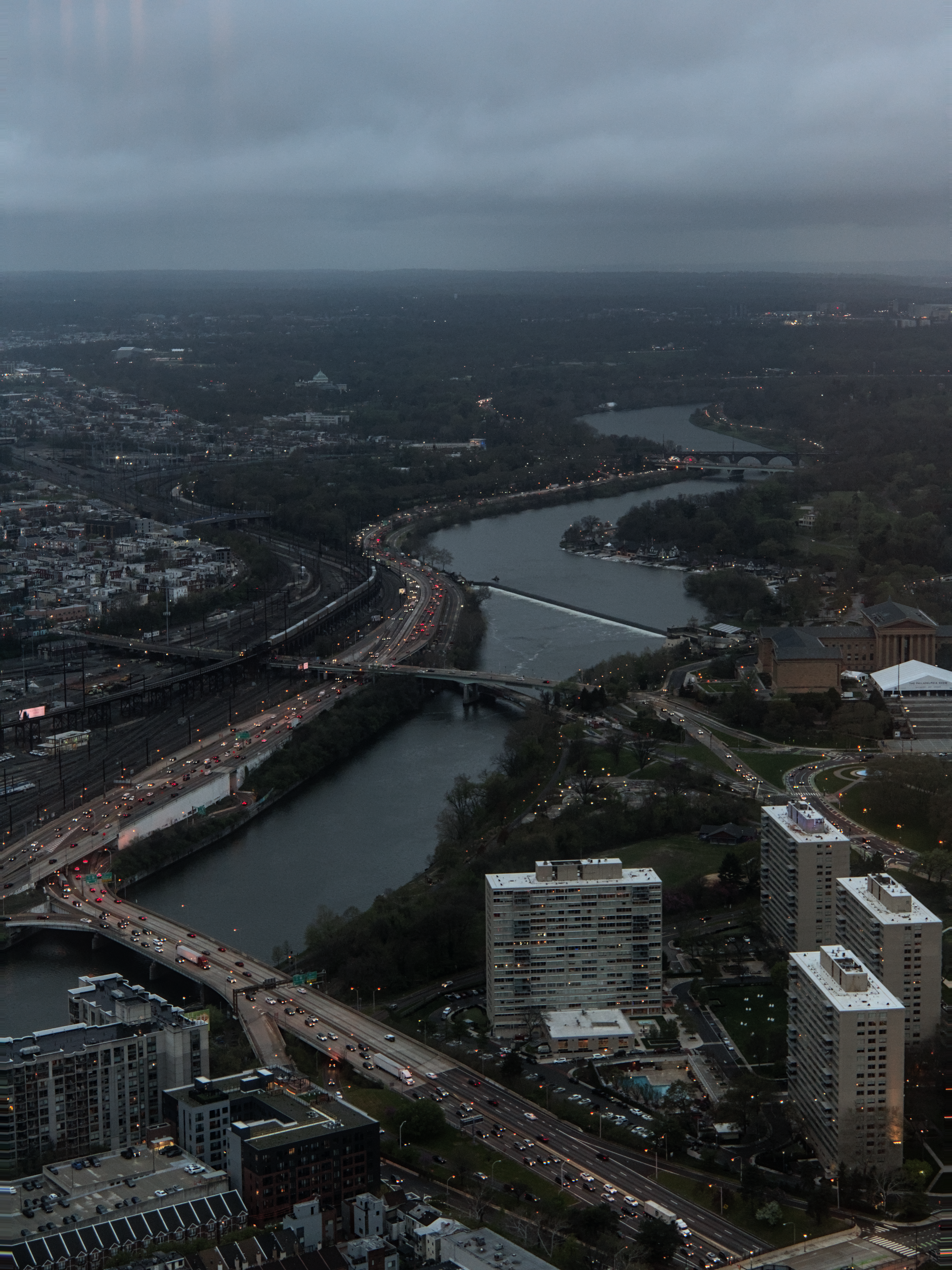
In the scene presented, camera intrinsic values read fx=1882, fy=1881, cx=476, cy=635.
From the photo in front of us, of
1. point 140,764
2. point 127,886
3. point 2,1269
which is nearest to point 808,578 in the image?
point 140,764

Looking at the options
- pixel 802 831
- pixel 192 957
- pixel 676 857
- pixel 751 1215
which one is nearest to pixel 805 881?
pixel 802 831

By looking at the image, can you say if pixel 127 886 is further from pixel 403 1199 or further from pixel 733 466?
pixel 733 466

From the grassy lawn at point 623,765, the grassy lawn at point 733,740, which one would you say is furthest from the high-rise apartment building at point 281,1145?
the grassy lawn at point 733,740

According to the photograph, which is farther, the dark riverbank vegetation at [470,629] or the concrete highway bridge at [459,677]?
the dark riverbank vegetation at [470,629]

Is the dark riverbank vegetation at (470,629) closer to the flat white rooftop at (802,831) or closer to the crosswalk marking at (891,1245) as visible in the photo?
the flat white rooftop at (802,831)

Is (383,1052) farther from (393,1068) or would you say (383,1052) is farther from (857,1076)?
(857,1076)
